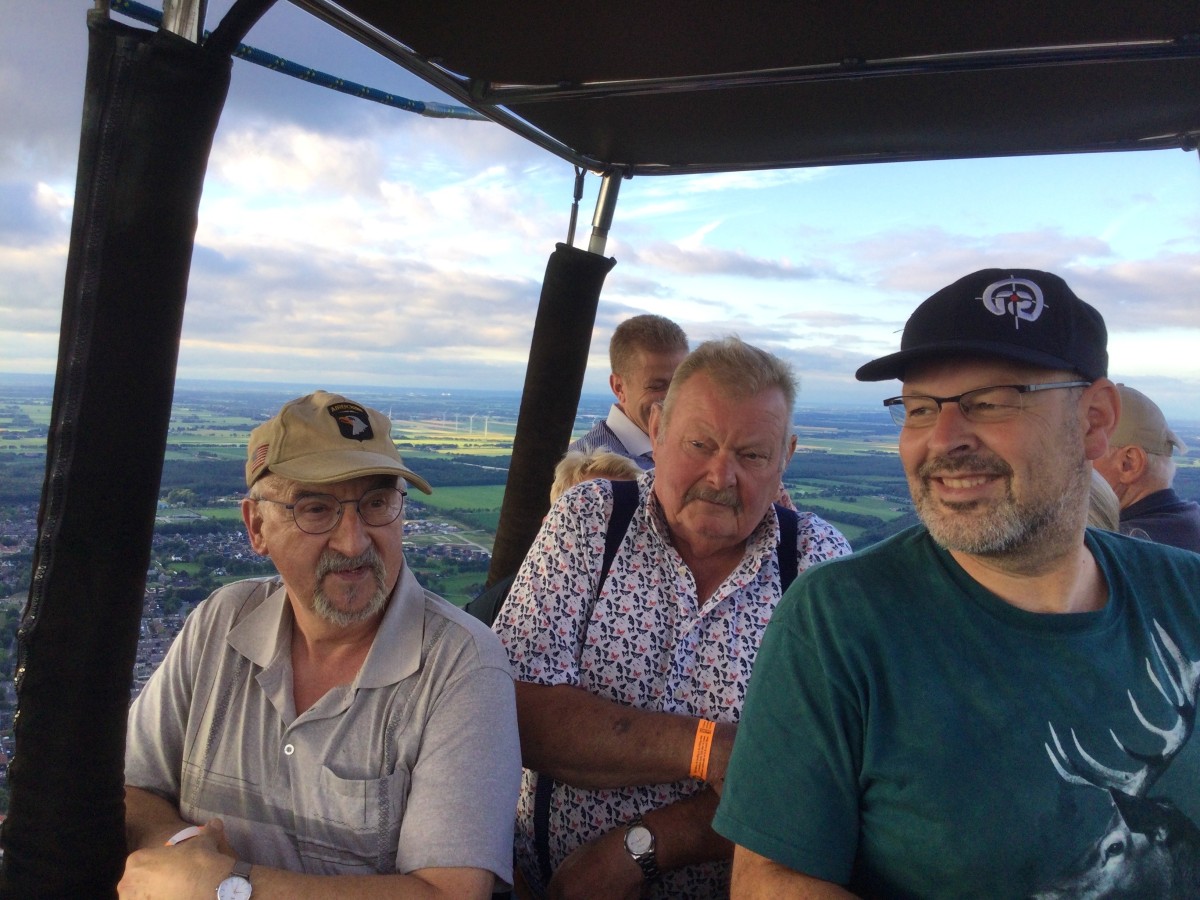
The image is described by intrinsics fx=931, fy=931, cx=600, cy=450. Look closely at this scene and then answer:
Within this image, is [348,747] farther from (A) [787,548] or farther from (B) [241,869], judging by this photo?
(A) [787,548]

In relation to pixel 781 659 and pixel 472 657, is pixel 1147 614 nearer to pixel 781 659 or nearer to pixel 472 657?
pixel 781 659

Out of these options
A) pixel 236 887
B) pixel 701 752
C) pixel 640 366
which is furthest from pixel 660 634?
pixel 640 366

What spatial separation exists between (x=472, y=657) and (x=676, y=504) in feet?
Result: 2.21

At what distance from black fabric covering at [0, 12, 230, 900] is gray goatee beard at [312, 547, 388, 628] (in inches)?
21.1

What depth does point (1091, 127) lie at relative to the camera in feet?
8.13

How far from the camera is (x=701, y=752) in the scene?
6.32ft

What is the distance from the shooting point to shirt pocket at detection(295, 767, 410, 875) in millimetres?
1744

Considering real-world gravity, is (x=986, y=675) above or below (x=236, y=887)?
above

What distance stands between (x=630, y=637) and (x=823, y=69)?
1.43 meters

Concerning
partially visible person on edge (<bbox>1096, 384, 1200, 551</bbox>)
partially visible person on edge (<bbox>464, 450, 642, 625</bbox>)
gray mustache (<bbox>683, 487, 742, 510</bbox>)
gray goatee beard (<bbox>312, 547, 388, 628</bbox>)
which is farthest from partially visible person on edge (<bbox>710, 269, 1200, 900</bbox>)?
partially visible person on edge (<bbox>1096, 384, 1200, 551</bbox>)

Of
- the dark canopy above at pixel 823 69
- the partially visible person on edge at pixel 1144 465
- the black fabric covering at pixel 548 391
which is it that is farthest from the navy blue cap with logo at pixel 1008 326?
the partially visible person on edge at pixel 1144 465

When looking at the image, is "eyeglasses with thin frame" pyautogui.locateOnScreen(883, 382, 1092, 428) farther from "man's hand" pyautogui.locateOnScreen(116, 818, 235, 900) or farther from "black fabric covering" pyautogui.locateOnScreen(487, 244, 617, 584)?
"black fabric covering" pyautogui.locateOnScreen(487, 244, 617, 584)

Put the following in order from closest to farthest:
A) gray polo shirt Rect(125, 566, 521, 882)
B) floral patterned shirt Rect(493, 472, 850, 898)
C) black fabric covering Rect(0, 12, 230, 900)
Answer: black fabric covering Rect(0, 12, 230, 900) < gray polo shirt Rect(125, 566, 521, 882) < floral patterned shirt Rect(493, 472, 850, 898)

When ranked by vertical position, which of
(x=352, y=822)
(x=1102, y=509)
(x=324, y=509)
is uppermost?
(x=1102, y=509)
